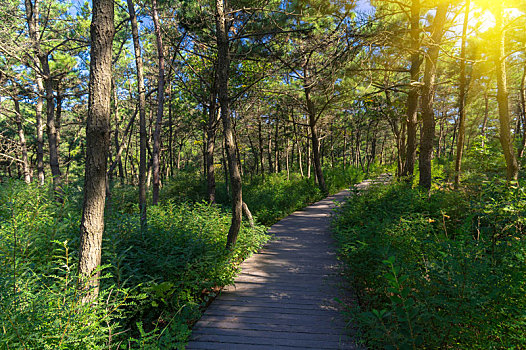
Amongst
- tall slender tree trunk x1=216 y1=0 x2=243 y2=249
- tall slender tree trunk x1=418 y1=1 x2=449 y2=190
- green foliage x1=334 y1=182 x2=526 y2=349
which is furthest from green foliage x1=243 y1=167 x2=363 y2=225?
green foliage x1=334 y1=182 x2=526 y2=349

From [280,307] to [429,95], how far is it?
7257mm

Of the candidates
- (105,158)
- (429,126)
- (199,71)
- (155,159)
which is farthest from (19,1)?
(429,126)

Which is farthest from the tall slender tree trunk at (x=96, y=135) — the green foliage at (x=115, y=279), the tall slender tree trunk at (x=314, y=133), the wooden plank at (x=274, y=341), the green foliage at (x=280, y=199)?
the tall slender tree trunk at (x=314, y=133)

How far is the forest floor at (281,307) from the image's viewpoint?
3219mm

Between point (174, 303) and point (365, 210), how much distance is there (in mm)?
5834

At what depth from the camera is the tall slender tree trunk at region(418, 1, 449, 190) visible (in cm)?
695

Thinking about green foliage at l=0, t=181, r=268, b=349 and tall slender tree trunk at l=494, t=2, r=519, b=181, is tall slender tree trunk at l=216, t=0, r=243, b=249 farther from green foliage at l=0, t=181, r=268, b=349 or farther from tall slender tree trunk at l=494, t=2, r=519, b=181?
tall slender tree trunk at l=494, t=2, r=519, b=181

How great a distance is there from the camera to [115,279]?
3.64 meters

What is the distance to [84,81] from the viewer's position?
1185 centimetres

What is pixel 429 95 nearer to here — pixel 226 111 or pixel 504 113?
pixel 504 113

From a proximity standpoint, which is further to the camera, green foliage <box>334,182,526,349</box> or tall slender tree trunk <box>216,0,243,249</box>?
tall slender tree trunk <box>216,0,243,249</box>

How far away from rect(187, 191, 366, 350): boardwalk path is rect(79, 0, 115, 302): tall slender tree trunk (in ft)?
5.77

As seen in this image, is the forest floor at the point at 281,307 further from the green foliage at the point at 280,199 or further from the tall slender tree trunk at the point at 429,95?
the tall slender tree trunk at the point at 429,95

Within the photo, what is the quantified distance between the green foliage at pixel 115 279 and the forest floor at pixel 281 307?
31cm
